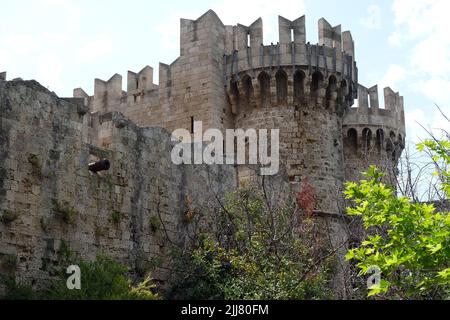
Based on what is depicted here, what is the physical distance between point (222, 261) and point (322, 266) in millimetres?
2041

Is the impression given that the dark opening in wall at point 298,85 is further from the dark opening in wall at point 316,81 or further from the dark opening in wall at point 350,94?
the dark opening in wall at point 350,94

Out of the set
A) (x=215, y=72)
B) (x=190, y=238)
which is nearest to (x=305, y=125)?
(x=215, y=72)

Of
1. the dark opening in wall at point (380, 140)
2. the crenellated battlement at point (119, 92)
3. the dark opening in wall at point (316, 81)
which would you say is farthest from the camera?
the dark opening in wall at point (380, 140)

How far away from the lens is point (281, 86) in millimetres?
24062

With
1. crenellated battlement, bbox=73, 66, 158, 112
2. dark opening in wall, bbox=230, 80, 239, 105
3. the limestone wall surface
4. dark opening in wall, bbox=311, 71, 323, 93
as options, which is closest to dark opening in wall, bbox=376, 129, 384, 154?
dark opening in wall, bbox=311, 71, 323, 93

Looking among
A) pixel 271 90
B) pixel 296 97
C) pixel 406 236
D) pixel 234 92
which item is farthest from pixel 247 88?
pixel 406 236

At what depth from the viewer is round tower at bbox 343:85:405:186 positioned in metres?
27.2

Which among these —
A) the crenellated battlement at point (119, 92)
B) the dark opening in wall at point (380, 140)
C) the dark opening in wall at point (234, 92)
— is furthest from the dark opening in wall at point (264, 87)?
the dark opening in wall at point (380, 140)

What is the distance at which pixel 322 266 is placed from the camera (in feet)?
53.2

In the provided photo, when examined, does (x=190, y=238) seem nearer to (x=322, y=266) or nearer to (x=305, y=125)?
(x=322, y=266)

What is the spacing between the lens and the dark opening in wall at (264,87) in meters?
24.0

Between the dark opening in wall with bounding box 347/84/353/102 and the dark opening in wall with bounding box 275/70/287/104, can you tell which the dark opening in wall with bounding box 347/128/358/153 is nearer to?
the dark opening in wall with bounding box 347/84/353/102

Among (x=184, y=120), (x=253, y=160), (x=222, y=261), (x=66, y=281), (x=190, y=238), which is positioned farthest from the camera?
(x=184, y=120)

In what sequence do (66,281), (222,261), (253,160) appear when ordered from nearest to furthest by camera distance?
(66,281)
(222,261)
(253,160)
